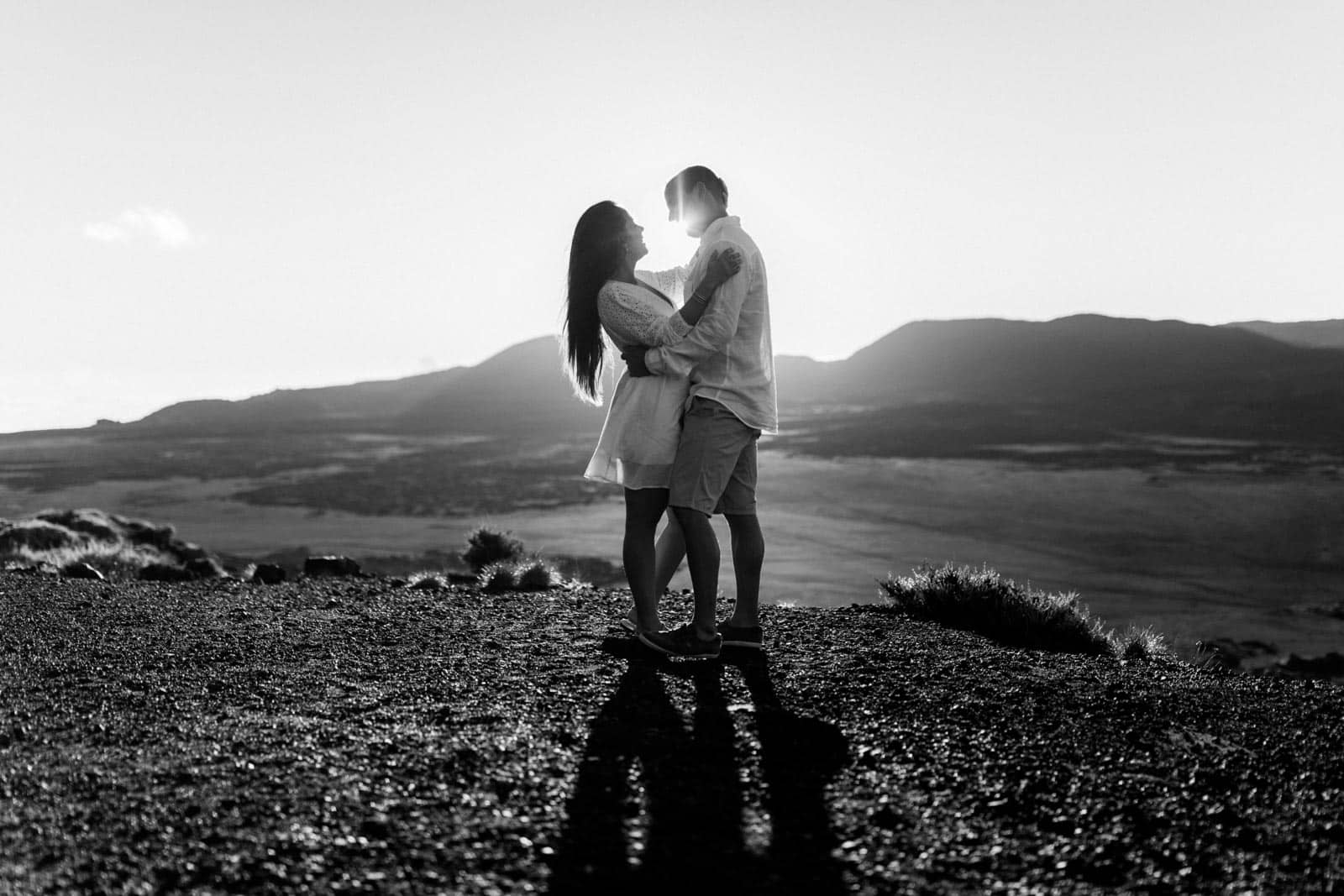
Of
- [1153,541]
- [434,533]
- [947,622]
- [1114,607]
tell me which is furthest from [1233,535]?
[947,622]

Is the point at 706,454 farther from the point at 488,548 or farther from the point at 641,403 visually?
the point at 488,548

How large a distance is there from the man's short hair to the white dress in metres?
0.41

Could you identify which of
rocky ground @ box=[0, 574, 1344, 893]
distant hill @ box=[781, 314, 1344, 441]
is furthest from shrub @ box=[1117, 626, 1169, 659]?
distant hill @ box=[781, 314, 1344, 441]

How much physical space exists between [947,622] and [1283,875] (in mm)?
3418

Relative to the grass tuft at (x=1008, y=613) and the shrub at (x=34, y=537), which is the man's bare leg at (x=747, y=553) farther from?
the shrub at (x=34, y=537)

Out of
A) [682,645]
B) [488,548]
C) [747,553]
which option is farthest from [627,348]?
[488,548]

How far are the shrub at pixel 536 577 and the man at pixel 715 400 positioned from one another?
3189 millimetres

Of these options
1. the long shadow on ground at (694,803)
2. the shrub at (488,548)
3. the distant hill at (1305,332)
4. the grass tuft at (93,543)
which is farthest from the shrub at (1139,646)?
the distant hill at (1305,332)

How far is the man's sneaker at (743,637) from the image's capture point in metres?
4.15

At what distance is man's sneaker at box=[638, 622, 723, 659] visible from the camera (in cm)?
391

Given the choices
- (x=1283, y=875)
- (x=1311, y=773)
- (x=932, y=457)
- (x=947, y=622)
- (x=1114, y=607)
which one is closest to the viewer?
(x=1283, y=875)

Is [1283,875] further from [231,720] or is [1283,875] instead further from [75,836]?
[231,720]

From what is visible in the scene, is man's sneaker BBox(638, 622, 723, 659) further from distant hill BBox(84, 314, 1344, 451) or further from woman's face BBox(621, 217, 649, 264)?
distant hill BBox(84, 314, 1344, 451)

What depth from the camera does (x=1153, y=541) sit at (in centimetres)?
2422
